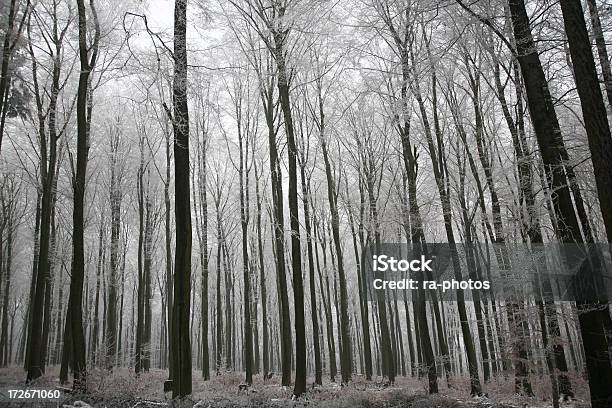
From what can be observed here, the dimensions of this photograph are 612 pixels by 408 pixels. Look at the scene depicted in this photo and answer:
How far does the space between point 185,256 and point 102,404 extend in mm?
3466

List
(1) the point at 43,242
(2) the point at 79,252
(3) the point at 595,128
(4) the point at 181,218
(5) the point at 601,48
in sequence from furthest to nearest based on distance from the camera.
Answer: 1. (1) the point at 43,242
2. (2) the point at 79,252
3. (4) the point at 181,218
4. (5) the point at 601,48
5. (3) the point at 595,128

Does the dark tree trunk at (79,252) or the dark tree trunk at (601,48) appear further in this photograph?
the dark tree trunk at (79,252)

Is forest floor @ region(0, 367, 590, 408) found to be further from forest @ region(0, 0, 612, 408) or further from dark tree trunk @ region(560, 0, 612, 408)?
dark tree trunk @ region(560, 0, 612, 408)

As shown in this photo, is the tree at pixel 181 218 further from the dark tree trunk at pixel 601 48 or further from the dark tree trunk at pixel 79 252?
the dark tree trunk at pixel 601 48

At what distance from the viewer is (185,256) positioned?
7484 mm

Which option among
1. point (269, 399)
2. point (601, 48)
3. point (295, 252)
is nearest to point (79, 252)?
point (295, 252)

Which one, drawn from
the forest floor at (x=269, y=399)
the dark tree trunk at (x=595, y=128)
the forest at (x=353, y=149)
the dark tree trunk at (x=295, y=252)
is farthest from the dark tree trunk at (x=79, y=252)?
the dark tree trunk at (x=595, y=128)

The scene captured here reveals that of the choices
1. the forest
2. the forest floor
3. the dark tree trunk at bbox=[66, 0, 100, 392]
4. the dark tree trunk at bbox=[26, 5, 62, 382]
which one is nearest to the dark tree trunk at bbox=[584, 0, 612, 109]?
the forest

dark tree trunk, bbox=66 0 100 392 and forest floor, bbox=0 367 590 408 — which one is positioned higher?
dark tree trunk, bbox=66 0 100 392

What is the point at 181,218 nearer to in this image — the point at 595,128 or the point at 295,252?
the point at 295,252

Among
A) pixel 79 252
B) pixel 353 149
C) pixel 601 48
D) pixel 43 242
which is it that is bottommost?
pixel 79 252

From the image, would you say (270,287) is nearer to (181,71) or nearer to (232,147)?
(232,147)

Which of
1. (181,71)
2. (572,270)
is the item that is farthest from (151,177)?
(572,270)

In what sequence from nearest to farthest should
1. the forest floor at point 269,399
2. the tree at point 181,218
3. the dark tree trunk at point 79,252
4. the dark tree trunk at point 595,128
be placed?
the dark tree trunk at point 595,128 → the tree at point 181,218 → the forest floor at point 269,399 → the dark tree trunk at point 79,252
